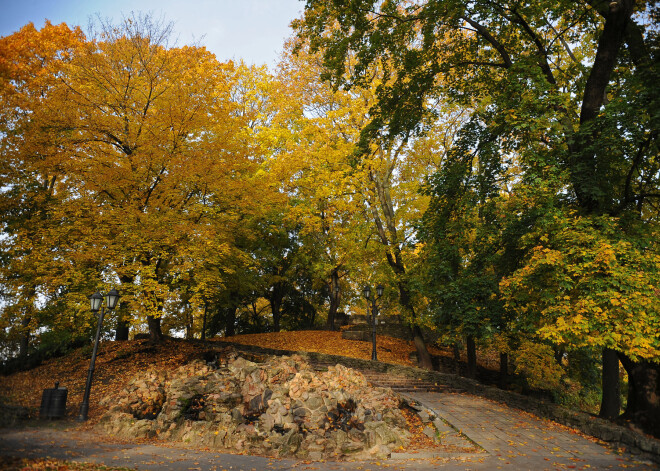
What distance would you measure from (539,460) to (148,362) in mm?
12150

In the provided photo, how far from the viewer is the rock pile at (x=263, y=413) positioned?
7.35 m

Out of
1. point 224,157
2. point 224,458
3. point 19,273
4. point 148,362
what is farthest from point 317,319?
point 224,458

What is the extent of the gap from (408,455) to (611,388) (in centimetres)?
667

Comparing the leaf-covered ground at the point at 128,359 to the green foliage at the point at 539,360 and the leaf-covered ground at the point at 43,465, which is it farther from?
the green foliage at the point at 539,360

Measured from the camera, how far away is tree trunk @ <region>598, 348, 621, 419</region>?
31.4 feet

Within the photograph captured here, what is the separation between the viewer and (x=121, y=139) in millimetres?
12406

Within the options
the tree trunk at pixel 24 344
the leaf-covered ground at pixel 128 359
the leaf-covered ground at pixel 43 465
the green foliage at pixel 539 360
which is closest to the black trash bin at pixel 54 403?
the leaf-covered ground at pixel 128 359

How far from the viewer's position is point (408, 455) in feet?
22.5

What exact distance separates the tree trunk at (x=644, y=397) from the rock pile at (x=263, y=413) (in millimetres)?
5051

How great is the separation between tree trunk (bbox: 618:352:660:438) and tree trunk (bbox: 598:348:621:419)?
1249 millimetres

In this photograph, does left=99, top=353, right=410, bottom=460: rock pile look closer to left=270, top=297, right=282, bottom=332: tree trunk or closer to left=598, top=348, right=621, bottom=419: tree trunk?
left=598, top=348, right=621, bottom=419: tree trunk

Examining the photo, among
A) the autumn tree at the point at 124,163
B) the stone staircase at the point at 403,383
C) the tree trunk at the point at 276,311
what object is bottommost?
the stone staircase at the point at 403,383

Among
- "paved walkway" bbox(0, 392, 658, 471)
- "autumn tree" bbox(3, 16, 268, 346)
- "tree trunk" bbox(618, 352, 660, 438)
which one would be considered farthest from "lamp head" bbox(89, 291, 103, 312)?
"tree trunk" bbox(618, 352, 660, 438)

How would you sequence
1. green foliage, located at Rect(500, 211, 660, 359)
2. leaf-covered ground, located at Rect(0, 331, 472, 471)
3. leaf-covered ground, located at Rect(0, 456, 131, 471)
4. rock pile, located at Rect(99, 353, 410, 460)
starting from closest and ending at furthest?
leaf-covered ground, located at Rect(0, 456, 131, 471), green foliage, located at Rect(500, 211, 660, 359), rock pile, located at Rect(99, 353, 410, 460), leaf-covered ground, located at Rect(0, 331, 472, 471)
